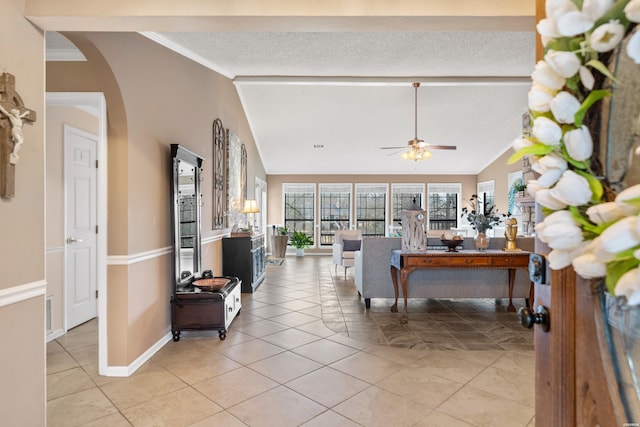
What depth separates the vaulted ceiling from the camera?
3.86 metres

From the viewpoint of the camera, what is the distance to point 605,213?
0.61 m

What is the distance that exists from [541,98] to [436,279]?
12.8 ft

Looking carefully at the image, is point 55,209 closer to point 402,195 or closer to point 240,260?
point 240,260

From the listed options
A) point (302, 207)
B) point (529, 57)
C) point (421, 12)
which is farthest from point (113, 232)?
point (302, 207)

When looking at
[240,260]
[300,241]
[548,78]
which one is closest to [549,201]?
[548,78]

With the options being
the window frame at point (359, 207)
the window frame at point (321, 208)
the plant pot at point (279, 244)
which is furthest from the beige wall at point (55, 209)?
the window frame at point (359, 207)

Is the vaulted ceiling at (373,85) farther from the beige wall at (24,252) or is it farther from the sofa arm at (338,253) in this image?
the sofa arm at (338,253)

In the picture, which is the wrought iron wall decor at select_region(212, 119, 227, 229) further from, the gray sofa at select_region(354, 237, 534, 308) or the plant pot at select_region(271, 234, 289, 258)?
the plant pot at select_region(271, 234, 289, 258)

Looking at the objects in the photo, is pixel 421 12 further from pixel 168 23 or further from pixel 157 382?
pixel 157 382

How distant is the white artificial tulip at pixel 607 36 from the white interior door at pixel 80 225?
4248 mm

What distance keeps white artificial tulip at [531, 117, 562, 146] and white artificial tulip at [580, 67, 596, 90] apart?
3.2 inches

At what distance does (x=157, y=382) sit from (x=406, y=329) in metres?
2.38

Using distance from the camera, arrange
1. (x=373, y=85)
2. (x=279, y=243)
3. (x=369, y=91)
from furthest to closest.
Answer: (x=279, y=243) < (x=369, y=91) < (x=373, y=85)

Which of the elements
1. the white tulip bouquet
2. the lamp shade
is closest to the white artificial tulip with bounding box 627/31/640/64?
the white tulip bouquet
